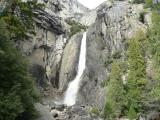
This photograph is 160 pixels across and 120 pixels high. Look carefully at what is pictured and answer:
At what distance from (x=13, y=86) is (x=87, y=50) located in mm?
52590

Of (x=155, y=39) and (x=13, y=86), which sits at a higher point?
(x=155, y=39)

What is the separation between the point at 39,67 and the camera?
238 feet

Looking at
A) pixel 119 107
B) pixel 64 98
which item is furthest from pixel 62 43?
pixel 119 107

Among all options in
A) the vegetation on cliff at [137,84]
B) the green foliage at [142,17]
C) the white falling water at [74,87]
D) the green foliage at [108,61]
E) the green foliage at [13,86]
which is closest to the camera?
the green foliage at [13,86]

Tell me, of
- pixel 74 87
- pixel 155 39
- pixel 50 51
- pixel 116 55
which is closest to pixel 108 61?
pixel 116 55

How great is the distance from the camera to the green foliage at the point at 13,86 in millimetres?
20125

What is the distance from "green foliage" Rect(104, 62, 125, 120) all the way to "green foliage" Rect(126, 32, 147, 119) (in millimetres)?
1573

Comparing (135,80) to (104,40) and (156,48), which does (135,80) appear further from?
(104,40)

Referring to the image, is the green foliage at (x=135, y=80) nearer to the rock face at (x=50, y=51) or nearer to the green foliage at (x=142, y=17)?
the green foliage at (x=142, y=17)

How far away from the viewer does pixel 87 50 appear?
73812 millimetres

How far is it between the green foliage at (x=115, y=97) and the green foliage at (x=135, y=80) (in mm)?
1573

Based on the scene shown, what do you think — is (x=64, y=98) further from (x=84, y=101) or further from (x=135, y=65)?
(x=135, y=65)

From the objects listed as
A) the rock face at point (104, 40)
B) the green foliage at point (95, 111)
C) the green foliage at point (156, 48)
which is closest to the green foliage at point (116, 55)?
the rock face at point (104, 40)

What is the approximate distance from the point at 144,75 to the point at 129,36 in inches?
726
